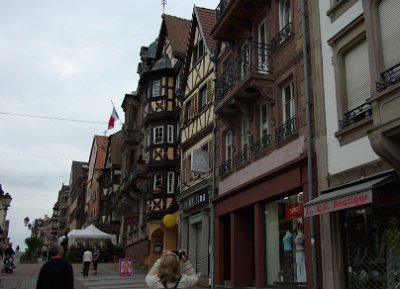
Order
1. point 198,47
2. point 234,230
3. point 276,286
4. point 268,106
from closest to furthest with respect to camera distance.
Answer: point 276,286 < point 268,106 < point 234,230 < point 198,47

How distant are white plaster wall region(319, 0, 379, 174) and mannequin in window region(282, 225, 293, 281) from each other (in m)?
3.24

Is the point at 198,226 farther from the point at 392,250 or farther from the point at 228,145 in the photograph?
the point at 392,250

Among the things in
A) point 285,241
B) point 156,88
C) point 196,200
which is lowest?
point 285,241

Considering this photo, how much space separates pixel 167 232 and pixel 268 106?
51.5 feet

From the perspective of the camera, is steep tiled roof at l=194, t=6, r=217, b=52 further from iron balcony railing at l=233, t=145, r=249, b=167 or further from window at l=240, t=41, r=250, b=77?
iron balcony railing at l=233, t=145, r=249, b=167

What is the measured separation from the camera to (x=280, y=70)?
51.8 feet

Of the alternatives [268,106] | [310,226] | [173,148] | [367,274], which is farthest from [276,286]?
[173,148]

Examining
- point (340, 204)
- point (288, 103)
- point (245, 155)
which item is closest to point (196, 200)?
point (245, 155)

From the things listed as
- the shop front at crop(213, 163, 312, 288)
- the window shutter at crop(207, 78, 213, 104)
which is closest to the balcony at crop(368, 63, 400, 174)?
the shop front at crop(213, 163, 312, 288)

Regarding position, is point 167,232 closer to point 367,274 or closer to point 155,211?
point 155,211

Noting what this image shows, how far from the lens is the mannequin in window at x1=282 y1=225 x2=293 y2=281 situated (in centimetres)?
1476

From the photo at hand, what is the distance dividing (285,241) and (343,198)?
473 centimetres

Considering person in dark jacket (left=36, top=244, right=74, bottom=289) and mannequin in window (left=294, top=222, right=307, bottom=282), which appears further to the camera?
mannequin in window (left=294, top=222, right=307, bottom=282)

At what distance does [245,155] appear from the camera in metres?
18.1
